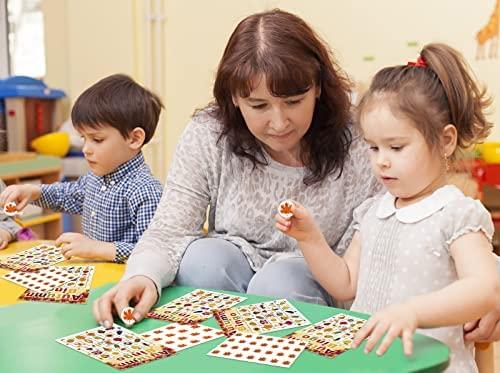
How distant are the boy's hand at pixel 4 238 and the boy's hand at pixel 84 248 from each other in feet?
0.71

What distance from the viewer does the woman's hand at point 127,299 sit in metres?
1.08

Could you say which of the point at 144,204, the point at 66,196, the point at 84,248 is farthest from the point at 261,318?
the point at 66,196

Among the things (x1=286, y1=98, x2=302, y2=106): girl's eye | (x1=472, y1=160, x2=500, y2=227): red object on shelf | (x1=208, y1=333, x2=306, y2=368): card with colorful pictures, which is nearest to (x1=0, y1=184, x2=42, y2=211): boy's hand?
(x1=286, y1=98, x2=302, y2=106): girl's eye

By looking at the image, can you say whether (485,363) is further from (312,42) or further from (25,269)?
(25,269)

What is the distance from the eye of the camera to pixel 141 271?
3.98 feet

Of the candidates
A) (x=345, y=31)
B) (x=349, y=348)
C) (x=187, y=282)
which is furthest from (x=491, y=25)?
(x=349, y=348)

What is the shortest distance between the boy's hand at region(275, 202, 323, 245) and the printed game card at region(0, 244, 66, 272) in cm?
57

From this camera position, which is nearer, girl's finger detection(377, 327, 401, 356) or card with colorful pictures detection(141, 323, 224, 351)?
girl's finger detection(377, 327, 401, 356)

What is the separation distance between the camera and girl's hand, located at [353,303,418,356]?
870 millimetres

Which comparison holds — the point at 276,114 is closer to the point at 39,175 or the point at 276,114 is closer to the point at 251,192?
the point at 251,192

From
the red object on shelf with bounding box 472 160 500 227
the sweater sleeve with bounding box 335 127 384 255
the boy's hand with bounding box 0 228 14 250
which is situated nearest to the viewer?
the sweater sleeve with bounding box 335 127 384 255

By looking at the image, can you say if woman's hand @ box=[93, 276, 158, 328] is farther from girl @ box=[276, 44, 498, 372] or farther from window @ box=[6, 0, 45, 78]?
window @ box=[6, 0, 45, 78]

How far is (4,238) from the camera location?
1.70m

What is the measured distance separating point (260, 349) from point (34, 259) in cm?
75
